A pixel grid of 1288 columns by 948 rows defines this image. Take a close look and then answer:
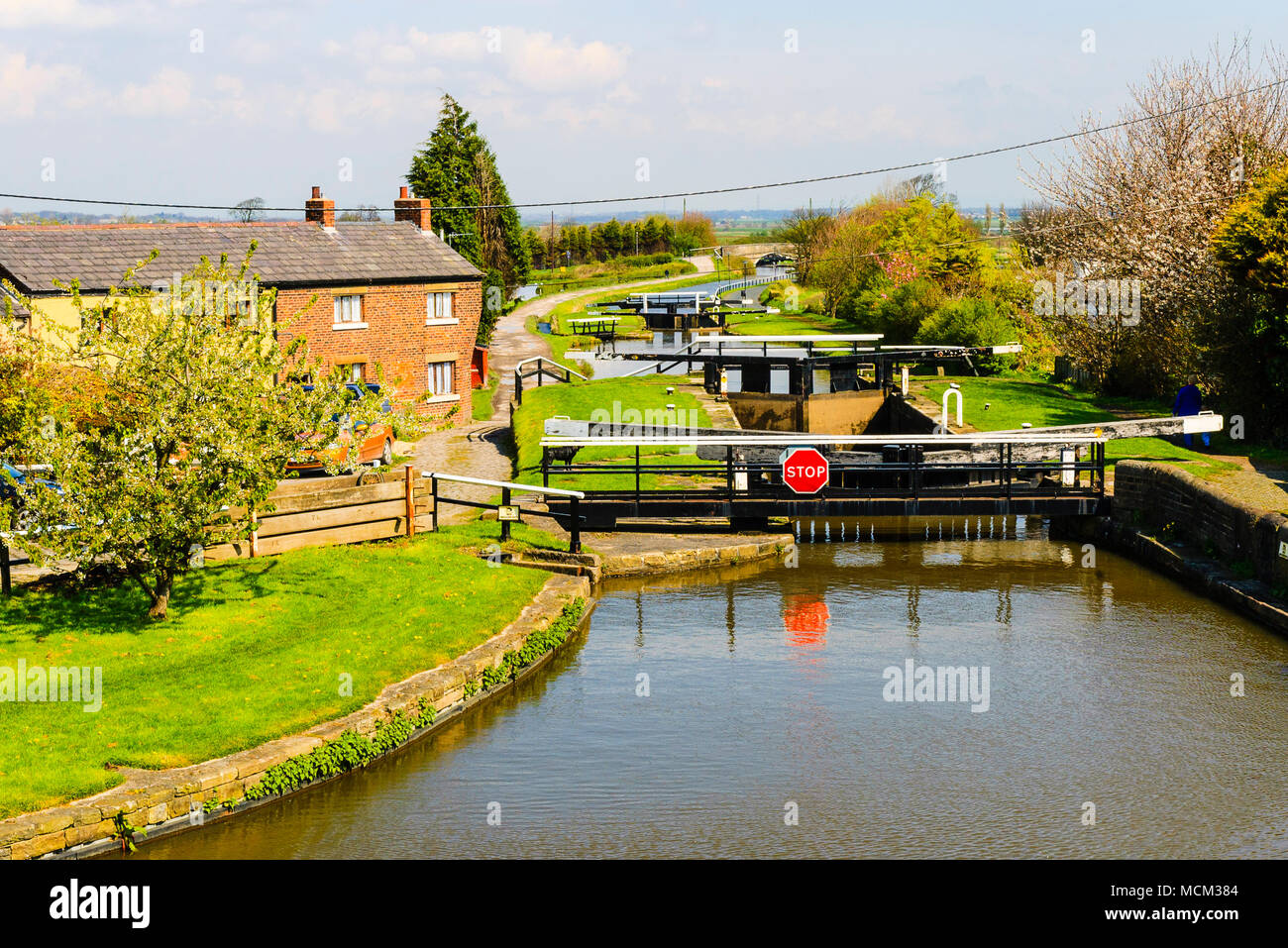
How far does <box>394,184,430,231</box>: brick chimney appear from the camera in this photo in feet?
132

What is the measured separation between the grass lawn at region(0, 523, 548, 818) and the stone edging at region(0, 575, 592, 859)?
176 millimetres

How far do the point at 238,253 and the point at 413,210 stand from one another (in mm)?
7706

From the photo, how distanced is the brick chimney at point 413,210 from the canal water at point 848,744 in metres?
22.6

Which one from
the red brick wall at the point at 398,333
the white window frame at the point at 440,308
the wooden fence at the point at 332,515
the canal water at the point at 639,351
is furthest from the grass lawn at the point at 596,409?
the wooden fence at the point at 332,515

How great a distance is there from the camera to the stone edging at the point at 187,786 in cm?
1082

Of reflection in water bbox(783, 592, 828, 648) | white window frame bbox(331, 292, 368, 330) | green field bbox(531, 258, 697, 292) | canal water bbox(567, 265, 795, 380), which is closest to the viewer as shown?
reflection in water bbox(783, 592, 828, 648)

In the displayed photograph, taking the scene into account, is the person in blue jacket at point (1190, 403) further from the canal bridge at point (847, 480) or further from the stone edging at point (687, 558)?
the stone edging at point (687, 558)

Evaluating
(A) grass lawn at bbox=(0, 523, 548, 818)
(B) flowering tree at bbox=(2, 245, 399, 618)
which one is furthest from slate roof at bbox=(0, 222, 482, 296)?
(B) flowering tree at bbox=(2, 245, 399, 618)

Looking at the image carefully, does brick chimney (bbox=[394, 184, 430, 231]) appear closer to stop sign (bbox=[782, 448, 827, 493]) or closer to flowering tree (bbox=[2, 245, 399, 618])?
stop sign (bbox=[782, 448, 827, 493])

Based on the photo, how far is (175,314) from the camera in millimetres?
16031

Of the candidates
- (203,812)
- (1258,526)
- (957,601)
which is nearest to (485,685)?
(203,812)

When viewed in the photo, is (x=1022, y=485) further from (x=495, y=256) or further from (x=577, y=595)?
(x=495, y=256)

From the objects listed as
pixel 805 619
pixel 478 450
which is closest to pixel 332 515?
pixel 805 619
